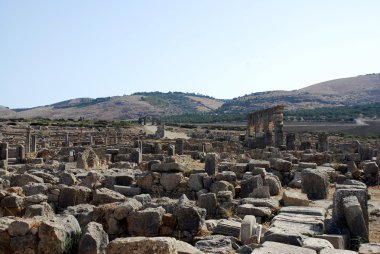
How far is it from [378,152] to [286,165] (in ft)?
64.4

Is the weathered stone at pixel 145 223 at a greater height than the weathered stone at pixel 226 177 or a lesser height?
lesser

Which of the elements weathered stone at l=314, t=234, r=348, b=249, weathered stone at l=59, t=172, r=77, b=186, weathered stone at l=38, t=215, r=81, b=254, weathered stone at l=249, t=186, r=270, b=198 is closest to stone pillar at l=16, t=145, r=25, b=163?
weathered stone at l=59, t=172, r=77, b=186

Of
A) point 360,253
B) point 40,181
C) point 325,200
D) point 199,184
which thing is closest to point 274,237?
point 360,253

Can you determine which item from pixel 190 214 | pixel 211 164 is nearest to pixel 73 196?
pixel 190 214

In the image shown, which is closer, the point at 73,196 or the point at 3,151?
the point at 73,196

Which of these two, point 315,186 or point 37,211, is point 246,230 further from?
point 315,186

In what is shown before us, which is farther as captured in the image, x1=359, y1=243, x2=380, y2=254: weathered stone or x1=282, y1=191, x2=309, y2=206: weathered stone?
x1=282, y1=191, x2=309, y2=206: weathered stone

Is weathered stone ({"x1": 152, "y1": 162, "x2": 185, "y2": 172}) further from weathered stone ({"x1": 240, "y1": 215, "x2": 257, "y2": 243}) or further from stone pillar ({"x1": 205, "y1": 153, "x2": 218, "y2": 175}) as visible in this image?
weathered stone ({"x1": 240, "y1": 215, "x2": 257, "y2": 243})

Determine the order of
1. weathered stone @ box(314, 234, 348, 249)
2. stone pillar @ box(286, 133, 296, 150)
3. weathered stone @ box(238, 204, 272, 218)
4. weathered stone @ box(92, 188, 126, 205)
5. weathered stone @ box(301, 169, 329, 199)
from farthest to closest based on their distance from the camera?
1. stone pillar @ box(286, 133, 296, 150)
2. weathered stone @ box(301, 169, 329, 199)
3. weathered stone @ box(92, 188, 126, 205)
4. weathered stone @ box(238, 204, 272, 218)
5. weathered stone @ box(314, 234, 348, 249)

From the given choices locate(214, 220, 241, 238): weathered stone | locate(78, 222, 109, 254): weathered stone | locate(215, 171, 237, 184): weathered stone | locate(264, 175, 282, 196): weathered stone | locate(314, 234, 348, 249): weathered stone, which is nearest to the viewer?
locate(78, 222, 109, 254): weathered stone

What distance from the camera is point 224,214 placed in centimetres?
1034

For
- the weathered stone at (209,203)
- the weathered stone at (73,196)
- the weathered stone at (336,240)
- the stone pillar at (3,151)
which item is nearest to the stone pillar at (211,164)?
the weathered stone at (209,203)

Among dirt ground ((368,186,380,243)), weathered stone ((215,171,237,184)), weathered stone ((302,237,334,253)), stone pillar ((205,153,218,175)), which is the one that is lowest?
dirt ground ((368,186,380,243))

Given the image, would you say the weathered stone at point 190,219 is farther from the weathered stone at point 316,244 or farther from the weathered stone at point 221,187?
the weathered stone at point 221,187
